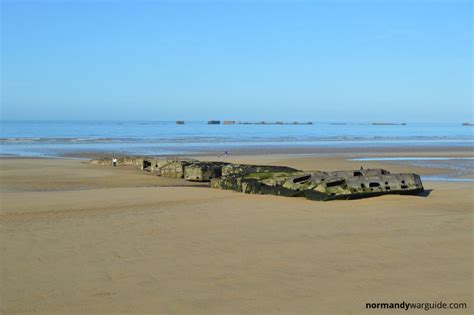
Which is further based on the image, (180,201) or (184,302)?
(180,201)

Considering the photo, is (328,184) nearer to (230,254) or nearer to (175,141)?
(230,254)

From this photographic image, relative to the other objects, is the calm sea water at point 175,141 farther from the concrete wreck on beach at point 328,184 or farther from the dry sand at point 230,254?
the dry sand at point 230,254

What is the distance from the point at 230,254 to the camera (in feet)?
23.7

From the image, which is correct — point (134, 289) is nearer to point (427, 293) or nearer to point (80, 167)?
point (427, 293)

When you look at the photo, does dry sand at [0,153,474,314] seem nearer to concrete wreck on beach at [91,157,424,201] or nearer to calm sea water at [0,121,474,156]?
concrete wreck on beach at [91,157,424,201]

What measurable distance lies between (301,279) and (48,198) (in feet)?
26.8

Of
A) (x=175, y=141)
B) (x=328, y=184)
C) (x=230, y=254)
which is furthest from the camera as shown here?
(x=175, y=141)

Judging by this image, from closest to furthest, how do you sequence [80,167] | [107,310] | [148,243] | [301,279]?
[107,310] < [301,279] < [148,243] < [80,167]

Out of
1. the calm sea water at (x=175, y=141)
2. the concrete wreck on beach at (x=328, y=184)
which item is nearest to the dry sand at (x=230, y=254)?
the concrete wreck on beach at (x=328, y=184)

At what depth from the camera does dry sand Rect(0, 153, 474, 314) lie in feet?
18.1

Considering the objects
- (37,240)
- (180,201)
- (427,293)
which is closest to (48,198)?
(180,201)

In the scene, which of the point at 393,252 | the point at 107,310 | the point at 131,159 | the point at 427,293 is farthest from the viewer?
the point at 131,159

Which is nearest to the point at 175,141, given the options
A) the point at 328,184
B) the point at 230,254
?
the point at 328,184

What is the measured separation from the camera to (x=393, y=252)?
7.31 meters
